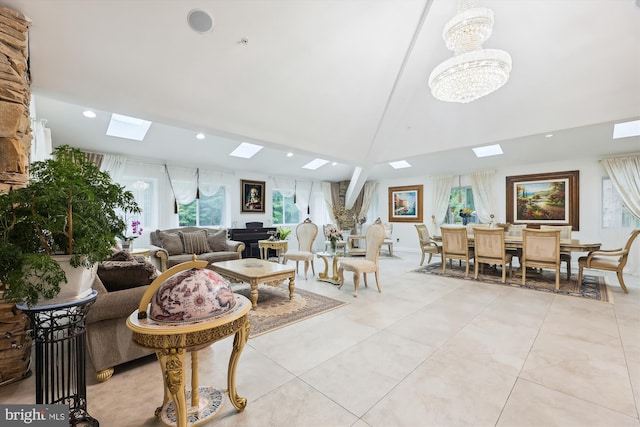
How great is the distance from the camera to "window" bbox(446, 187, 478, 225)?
7500 mm

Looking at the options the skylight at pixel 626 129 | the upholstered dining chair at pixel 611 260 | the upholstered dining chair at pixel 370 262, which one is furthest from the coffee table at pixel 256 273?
the skylight at pixel 626 129

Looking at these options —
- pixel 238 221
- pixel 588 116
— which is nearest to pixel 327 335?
pixel 588 116

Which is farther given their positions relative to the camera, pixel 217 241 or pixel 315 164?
pixel 315 164

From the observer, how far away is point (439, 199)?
26.1ft

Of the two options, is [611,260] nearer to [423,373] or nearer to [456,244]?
[456,244]

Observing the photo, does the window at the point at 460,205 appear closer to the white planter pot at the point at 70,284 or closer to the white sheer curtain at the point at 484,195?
the white sheer curtain at the point at 484,195

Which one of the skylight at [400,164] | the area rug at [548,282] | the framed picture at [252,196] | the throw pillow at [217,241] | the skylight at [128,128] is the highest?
the skylight at [128,128]

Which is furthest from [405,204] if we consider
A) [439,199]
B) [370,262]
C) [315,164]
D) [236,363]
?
[236,363]

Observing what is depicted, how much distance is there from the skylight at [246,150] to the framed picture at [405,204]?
488 centimetres

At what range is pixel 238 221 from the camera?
7316 millimetres

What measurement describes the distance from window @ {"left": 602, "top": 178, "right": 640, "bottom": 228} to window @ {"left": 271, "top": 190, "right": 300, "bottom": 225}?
7.56 m

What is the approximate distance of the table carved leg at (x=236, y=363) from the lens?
158cm

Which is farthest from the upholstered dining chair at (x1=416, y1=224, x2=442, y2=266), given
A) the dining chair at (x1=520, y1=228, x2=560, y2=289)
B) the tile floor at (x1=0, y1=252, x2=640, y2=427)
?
the tile floor at (x1=0, y1=252, x2=640, y2=427)

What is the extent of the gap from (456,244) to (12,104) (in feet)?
20.5
